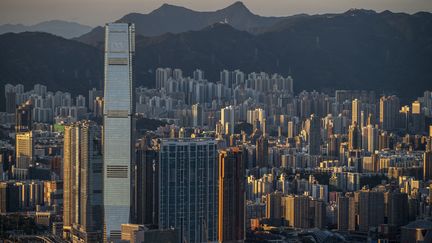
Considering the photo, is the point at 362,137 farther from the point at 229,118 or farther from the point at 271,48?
the point at 271,48

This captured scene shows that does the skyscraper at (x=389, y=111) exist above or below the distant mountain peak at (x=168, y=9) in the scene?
below

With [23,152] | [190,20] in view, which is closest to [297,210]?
[23,152]

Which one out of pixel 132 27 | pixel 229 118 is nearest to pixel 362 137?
pixel 229 118

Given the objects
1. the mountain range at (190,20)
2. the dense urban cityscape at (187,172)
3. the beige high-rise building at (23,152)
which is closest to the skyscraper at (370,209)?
the dense urban cityscape at (187,172)

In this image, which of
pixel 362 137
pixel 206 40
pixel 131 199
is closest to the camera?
pixel 131 199

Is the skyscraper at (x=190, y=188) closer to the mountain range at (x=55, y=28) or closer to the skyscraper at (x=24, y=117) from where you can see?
the mountain range at (x=55, y=28)

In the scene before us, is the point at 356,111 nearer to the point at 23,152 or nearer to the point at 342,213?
the point at 23,152

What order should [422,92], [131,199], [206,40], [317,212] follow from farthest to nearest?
[206,40], [422,92], [317,212], [131,199]
